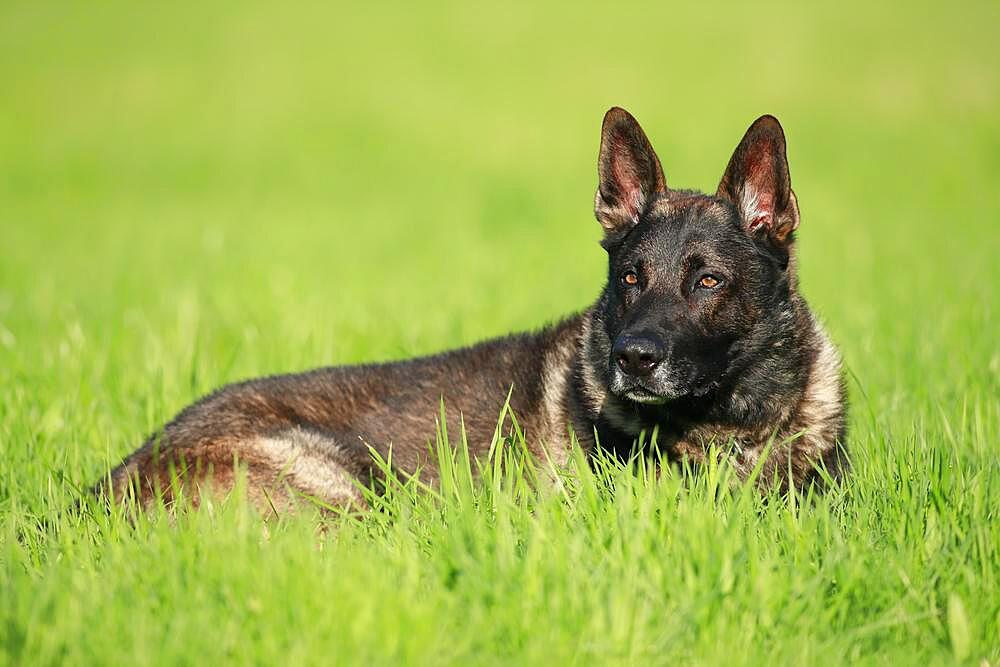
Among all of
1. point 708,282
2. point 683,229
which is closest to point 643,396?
point 708,282

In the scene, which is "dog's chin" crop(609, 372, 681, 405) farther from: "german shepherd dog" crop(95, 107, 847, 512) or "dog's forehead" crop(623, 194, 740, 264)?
"dog's forehead" crop(623, 194, 740, 264)

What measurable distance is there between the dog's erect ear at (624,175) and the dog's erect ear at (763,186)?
0.35 metres

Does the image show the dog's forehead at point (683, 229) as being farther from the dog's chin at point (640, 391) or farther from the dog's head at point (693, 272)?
the dog's chin at point (640, 391)

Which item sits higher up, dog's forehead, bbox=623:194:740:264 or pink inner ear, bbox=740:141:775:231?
pink inner ear, bbox=740:141:775:231

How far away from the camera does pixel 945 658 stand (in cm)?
320

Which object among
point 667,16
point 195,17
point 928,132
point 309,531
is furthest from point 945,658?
point 195,17

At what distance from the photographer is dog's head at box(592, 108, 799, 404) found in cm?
421

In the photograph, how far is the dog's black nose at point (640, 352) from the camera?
13.5 feet

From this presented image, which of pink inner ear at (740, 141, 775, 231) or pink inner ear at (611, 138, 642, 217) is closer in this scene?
pink inner ear at (740, 141, 775, 231)

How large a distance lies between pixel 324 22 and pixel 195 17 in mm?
4735

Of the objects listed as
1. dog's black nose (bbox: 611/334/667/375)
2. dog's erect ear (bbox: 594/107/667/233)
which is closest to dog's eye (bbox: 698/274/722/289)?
dog's black nose (bbox: 611/334/667/375)

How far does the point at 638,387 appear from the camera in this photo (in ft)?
13.7

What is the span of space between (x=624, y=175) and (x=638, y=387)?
116 cm

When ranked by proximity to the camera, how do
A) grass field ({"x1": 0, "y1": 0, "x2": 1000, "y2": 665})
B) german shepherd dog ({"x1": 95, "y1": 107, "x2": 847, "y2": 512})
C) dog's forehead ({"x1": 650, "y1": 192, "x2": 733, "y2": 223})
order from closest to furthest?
grass field ({"x1": 0, "y1": 0, "x2": 1000, "y2": 665}) → german shepherd dog ({"x1": 95, "y1": 107, "x2": 847, "y2": 512}) → dog's forehead ({"x1": 650, "y1": 192, "x2": 733, "y2": 223})
